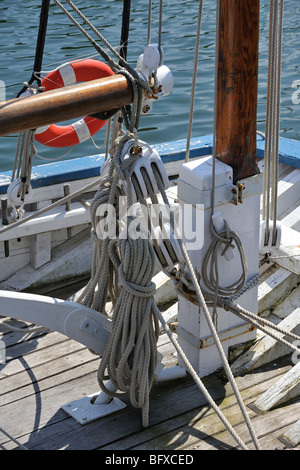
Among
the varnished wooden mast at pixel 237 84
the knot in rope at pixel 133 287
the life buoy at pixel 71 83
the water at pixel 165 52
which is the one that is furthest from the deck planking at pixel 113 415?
the water at pixel 165 52

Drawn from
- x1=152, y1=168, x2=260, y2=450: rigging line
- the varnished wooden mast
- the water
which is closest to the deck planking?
x1=152, y1=168, x2=260, y2=450: rigging line

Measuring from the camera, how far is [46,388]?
10.2ft

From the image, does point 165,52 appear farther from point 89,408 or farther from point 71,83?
point 89,408

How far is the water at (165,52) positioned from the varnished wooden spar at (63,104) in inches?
199

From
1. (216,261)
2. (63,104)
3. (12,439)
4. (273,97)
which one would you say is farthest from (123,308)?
(273,97)

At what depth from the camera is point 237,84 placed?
9.34 feet

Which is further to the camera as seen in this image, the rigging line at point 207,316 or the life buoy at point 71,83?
the life buoy at point 71,83

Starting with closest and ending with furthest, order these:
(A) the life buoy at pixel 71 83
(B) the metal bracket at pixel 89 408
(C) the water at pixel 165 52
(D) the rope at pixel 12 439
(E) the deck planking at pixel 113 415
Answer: (D) the rope at pixel 12 439 → (E) the deck planking at pixel 113 415 → (B) the metal bracket at pixel 89 408 → (A) the life buoy at pixel 71 83 → (C) the water at pixel 165 52

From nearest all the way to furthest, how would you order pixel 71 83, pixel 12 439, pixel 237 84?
1. pixel 12 439
2. pixel 237 84
3. pixel 71 83

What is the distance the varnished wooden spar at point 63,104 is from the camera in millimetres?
2314

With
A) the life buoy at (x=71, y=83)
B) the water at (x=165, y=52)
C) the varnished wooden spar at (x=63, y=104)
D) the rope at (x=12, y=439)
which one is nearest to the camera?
the varnished wooden spar at (x=63, y=104)

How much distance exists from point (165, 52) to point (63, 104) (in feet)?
27.5

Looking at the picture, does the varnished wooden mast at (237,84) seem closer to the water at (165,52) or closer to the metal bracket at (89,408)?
the metal bracket at (89,408)
